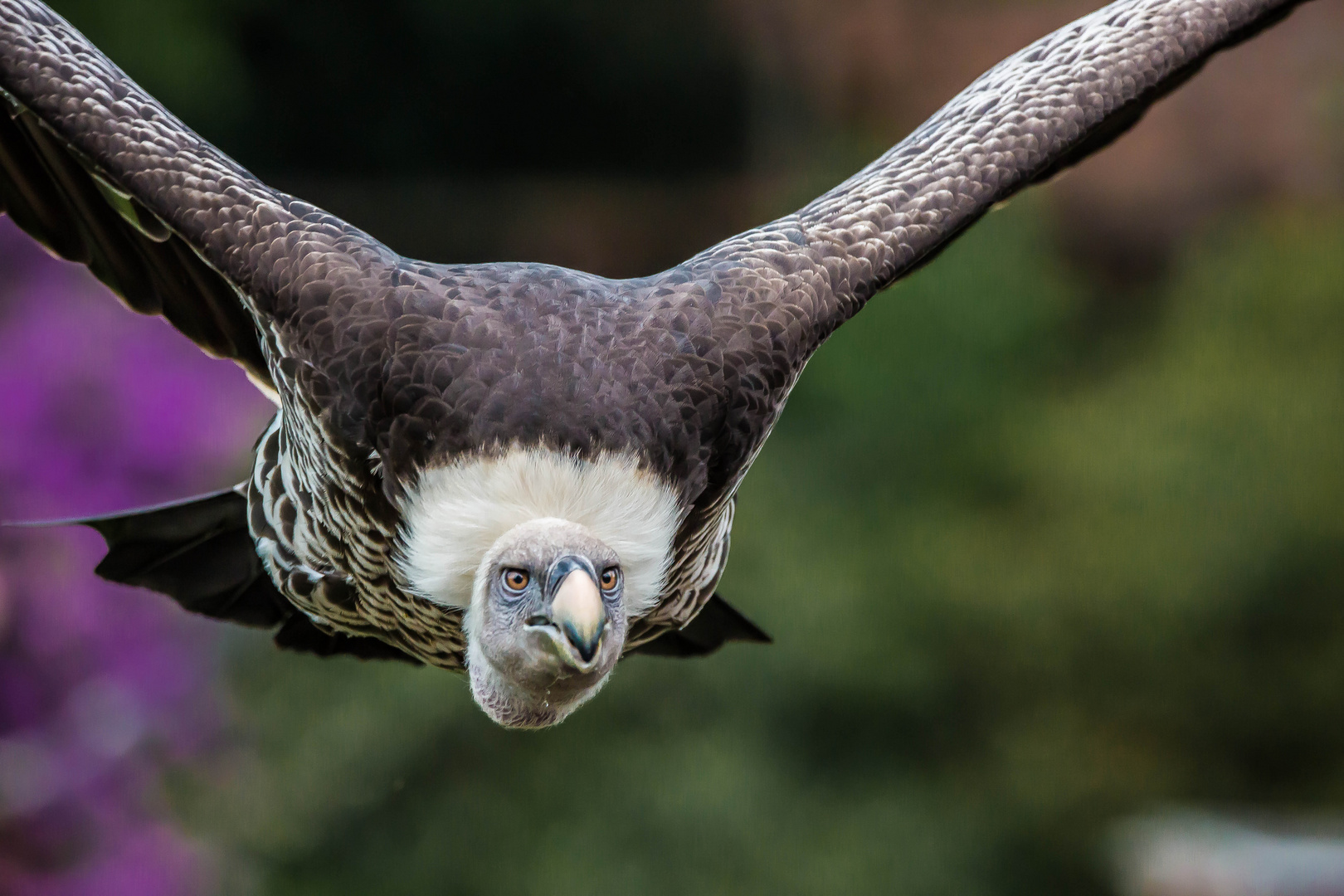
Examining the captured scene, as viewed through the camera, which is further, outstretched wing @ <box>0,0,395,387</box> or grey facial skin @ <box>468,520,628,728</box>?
outstretched wing @ <box>0,0,395,387</box>

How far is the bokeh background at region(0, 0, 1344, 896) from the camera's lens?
4.71 meters

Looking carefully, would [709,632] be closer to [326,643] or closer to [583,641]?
[326,643]

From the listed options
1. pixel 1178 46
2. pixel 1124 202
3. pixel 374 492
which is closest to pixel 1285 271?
pixel 1124 202

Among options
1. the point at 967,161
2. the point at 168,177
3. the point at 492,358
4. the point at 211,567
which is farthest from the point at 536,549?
the point at 967,161

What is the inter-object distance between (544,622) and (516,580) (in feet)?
0.26

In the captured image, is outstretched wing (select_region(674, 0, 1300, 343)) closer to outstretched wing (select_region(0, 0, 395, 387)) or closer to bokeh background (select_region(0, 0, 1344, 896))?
outstretched wing (select_region(0, 0, 395, 387))

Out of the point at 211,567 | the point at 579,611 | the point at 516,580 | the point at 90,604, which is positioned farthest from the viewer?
the point at 90,604

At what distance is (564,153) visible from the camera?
7551mm

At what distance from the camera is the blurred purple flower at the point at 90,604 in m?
4.02

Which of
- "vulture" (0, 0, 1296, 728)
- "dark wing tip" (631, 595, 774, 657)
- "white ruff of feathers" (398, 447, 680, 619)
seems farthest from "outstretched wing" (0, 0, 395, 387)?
"dark wing tip" (631, 595, 774, 657)

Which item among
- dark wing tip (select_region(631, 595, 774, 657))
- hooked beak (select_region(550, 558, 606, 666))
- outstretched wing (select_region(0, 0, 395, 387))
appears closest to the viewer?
hooked beak (select_region(550, 558, 606, 666))

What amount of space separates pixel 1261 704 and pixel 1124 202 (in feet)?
8.46

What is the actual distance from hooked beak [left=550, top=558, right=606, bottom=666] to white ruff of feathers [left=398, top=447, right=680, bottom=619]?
132 millimetres

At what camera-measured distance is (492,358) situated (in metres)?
2.35
